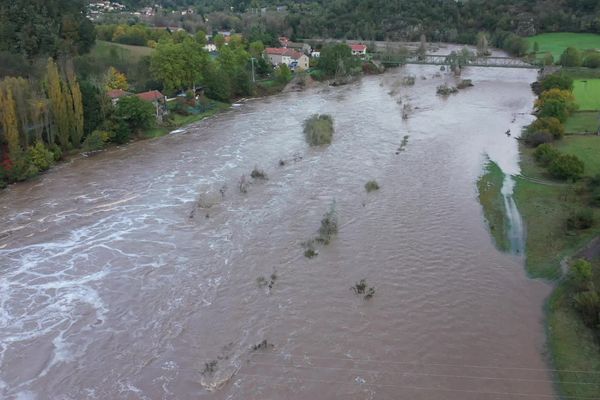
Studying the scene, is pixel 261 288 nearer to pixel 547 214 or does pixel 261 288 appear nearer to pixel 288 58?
pixel 547 214

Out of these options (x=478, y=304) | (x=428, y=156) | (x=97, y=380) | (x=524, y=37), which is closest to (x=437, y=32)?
(x=524, y=37)

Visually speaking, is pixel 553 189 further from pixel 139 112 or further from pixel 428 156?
pixel 139 112

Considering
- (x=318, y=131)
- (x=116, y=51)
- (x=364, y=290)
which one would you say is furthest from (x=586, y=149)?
(x=116, y=51)

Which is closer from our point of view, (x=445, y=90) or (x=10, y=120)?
(x=10, y=120)

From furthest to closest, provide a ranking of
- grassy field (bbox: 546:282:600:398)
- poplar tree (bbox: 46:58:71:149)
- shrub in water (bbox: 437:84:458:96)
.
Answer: shrub in water (bbox: 437:84:458:96) → poplar tree (bbox: 46:58:71:149) → grassy field (bbox: 546:282:600:398)

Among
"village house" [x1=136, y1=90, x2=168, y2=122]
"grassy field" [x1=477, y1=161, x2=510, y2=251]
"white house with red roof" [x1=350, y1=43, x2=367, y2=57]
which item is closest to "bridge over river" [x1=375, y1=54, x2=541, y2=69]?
"white house with red roof" [x1=350, y1=43, x2=367, y2=57]

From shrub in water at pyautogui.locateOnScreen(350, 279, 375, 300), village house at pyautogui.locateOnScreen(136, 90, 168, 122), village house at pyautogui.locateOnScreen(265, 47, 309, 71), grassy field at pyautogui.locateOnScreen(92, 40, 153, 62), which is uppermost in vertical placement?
grassy field at pyautogui.locateOnScreen(92, 40, 153, 62)

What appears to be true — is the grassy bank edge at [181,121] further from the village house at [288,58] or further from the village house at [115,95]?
the village house at [288,58]

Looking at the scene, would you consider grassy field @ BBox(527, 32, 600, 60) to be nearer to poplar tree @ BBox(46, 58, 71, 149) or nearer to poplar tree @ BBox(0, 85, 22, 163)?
poplar tree @ BBox(46, 58, 71, 149)
